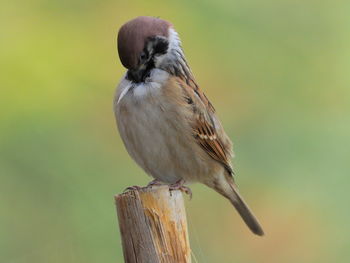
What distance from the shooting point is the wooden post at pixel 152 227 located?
3.28 metres

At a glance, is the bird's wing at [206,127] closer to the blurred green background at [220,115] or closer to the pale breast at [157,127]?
the pale breast at [157,127]

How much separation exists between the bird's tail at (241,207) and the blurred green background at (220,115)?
0.31 metres

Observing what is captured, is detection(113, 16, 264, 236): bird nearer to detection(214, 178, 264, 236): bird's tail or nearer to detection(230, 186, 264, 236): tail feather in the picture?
detection(214, 178, 264, 236): bird's tail

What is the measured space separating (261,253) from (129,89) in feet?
6.45

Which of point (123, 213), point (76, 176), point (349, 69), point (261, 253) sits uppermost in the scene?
point (349, 69)

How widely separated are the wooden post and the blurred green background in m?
1.40

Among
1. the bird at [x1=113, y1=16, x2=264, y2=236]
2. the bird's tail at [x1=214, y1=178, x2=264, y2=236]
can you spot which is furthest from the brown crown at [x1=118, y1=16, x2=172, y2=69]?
the bird's tail at [x1=214, y1=178, x2=264, y2=236]

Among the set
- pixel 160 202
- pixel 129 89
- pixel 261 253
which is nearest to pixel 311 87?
pixel 261 253

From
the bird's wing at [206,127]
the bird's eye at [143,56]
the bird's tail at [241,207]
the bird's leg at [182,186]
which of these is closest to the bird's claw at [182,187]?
the bird's leg at [182,186]

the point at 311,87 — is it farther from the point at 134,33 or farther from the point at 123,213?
the point at 123,213

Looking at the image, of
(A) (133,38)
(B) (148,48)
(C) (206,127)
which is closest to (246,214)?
(C) (206,127)

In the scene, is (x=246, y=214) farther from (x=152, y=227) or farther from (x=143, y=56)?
(x=152, y=227)

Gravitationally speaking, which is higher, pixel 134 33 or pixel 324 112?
pixel 324 112

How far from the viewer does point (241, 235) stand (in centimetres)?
577
